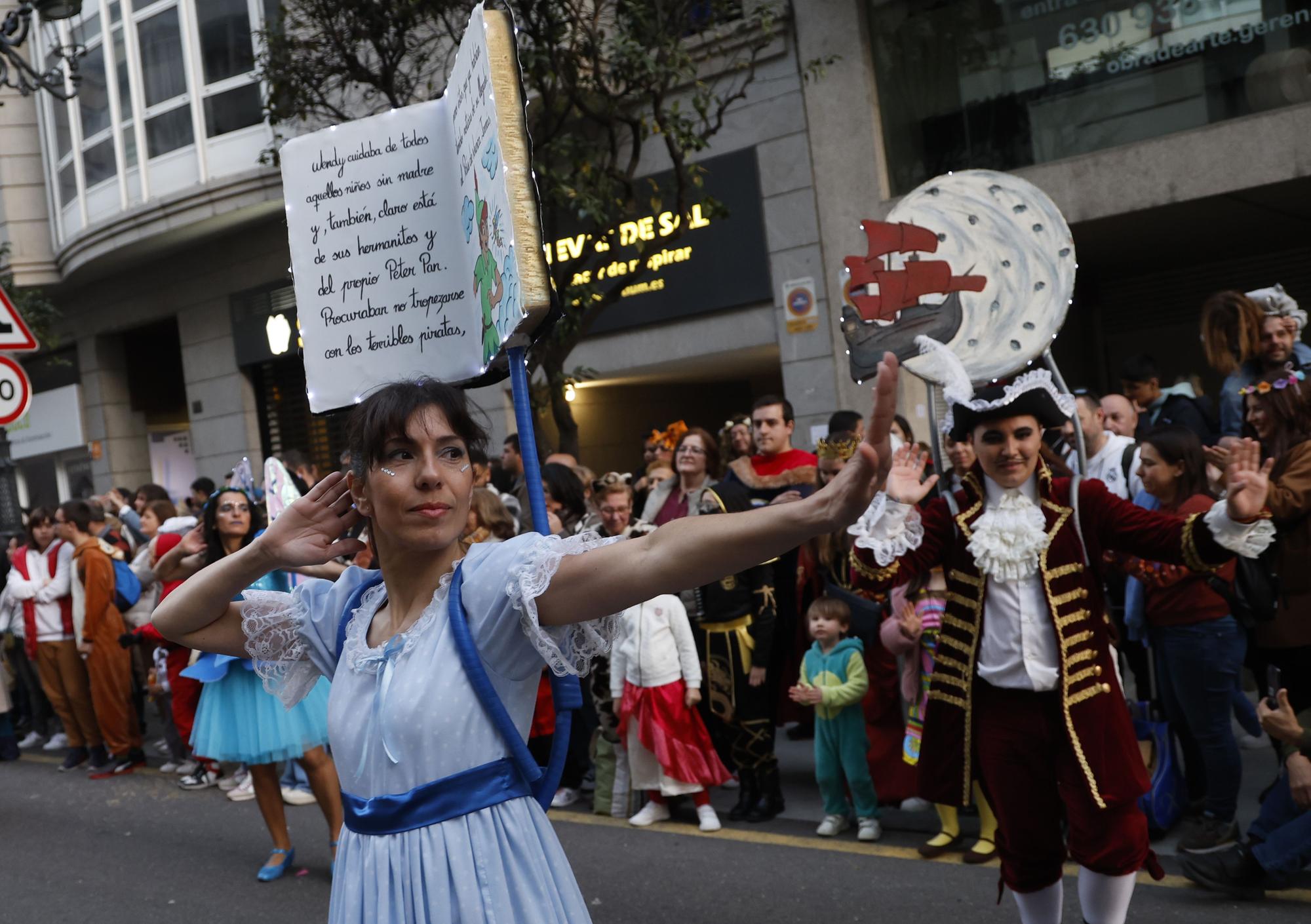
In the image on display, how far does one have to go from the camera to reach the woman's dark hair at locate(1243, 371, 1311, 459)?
5.13m

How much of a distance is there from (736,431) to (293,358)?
11.9 meters

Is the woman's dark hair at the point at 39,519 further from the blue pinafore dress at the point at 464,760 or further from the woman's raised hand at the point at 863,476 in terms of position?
the woman's raised hand at the point at 863,476

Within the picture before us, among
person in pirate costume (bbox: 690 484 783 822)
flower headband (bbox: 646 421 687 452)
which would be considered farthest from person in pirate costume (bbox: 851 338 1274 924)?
flower headband (bbox: 646 421 687 452)

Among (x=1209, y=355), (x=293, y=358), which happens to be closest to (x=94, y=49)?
(x=293, y=358)

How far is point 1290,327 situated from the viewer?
22.2 feet

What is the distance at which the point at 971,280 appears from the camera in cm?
396

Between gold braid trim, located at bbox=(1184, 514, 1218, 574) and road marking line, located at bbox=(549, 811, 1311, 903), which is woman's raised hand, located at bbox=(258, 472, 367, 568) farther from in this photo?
road marking line, located at bbox=(549, 811, 1311, 903)

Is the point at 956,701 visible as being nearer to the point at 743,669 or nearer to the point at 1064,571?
the point at 1064,571

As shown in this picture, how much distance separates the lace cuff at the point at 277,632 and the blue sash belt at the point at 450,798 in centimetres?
54

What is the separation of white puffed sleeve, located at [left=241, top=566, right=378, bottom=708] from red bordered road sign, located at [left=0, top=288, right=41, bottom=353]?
6989mm

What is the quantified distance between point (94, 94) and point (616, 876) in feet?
58.6

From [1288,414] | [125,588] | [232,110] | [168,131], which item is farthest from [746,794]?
[168,131]

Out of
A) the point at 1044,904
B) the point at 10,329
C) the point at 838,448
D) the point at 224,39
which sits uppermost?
the point at 224,39

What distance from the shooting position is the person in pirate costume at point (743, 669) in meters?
6.77
